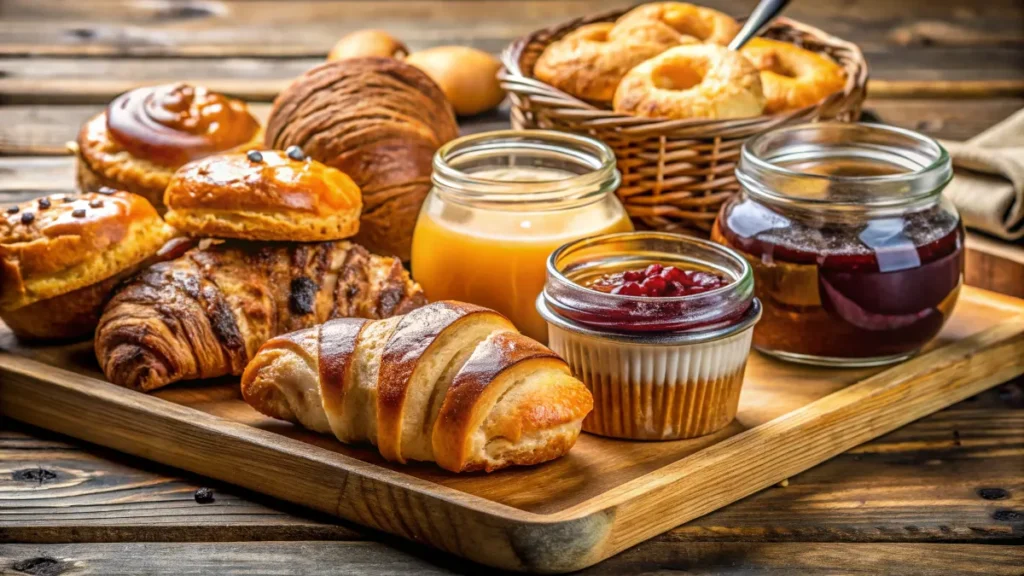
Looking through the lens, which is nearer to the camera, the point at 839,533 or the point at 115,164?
the point at 839,533

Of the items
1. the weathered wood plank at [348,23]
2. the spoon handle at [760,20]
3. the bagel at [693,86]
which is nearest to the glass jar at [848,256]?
the bagel at [693,86]

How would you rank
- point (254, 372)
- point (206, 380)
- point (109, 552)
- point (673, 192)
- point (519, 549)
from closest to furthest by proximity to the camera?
1. point (519, 549)
2. point (109, 552)
3. point (254, 372)
4. point (206, 380)
5. point (673, 192)

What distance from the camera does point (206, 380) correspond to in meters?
2.61

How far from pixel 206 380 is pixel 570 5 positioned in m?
4.14

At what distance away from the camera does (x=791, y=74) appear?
11.0 ft

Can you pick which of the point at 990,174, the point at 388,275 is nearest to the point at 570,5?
the point at 990,174

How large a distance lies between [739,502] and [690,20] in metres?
1.64

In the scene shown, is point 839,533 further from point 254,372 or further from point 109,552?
point 109,552

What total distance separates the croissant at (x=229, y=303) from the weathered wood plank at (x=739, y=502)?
0.69 feet

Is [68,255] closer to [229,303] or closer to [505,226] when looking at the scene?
[229,303]

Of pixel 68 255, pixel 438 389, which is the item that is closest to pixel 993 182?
pixel 438 389

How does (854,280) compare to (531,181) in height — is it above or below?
below

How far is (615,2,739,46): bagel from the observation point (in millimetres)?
3441

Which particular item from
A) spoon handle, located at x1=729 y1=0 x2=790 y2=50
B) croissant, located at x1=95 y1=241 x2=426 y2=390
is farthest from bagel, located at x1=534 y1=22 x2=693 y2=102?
croissant, located at x1=95 y1=241 x2=426 y2=390
